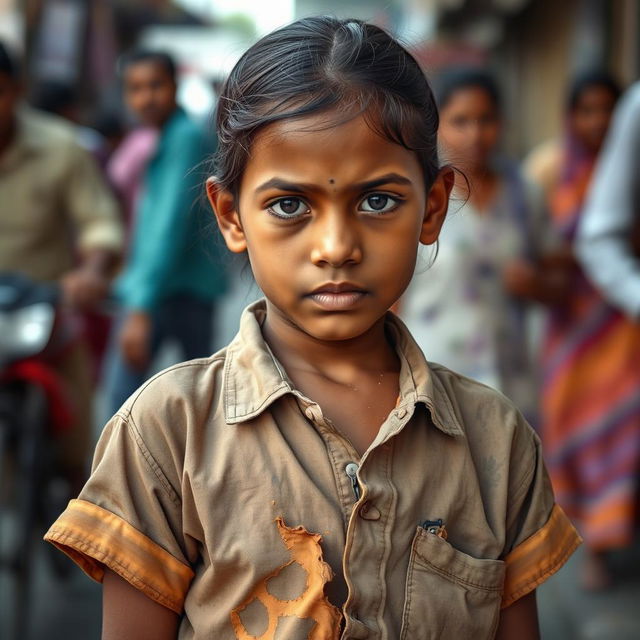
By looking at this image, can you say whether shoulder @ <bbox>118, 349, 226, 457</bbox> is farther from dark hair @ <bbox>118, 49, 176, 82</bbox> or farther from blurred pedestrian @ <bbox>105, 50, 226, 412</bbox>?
dark hair @ <bbox>118, 49, 176, 82</bbox>

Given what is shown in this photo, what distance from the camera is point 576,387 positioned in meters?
4.49

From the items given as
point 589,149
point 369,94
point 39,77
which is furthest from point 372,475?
point 39,77

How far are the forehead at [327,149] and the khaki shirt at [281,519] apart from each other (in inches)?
12.5

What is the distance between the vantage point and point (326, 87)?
1.65 metres

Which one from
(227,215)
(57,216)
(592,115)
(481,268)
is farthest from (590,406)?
(227,215)

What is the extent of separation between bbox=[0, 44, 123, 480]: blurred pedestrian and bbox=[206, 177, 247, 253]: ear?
7.61 feet

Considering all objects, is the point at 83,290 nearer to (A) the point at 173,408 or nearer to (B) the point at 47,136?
(B) the point at 47,136

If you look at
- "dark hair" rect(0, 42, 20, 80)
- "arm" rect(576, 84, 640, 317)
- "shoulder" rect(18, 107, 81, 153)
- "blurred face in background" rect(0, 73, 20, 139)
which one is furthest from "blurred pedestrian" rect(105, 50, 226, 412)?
"arm" rect(576, 84, 640, 317)

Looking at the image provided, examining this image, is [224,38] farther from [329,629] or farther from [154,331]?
[329,629]

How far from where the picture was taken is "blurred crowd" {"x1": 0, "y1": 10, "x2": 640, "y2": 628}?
394 centimetres

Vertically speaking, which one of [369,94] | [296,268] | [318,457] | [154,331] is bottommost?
[154,331]

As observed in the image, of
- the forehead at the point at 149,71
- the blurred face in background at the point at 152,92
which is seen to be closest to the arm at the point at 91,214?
the blurred face in background at the point at 152,92

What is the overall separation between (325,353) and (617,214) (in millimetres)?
2191

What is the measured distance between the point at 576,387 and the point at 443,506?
2956mm
